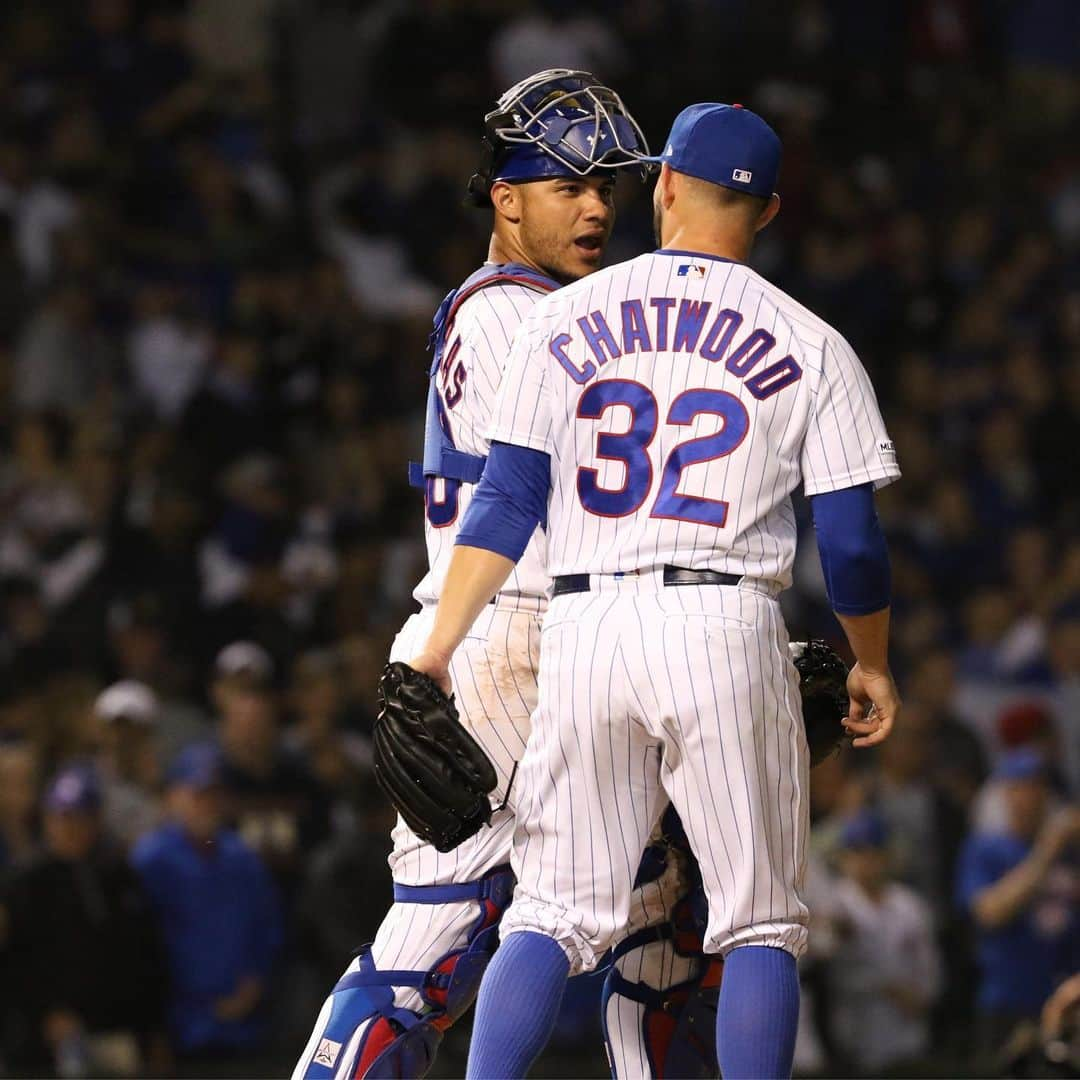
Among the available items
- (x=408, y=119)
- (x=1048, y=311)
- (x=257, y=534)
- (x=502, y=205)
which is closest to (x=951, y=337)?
(x=1048, y=311)

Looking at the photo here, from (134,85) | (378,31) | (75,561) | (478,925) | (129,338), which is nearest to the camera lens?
(478,925)

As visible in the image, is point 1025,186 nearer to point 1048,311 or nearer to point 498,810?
point 1048,311

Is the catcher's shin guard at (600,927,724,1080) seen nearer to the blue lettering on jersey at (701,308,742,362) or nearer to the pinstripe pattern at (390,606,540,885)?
the pinstripe pattern at (390,606,540,885)

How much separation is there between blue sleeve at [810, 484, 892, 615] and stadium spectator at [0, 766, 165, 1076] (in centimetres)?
412

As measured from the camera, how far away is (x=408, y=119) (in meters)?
12.3

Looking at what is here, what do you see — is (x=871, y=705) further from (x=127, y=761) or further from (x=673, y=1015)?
(x=127, y=761)

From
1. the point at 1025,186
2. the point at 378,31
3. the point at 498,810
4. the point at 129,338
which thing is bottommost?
the point at 498,810

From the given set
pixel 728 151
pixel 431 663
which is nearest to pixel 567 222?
pixel 728 151

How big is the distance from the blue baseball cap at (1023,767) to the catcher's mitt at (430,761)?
440cm

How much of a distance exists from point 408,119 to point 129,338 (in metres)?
2.51

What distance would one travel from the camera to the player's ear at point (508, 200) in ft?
14.4

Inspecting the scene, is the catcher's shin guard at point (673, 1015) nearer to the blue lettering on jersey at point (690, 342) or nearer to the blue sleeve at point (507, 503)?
the blue sleeve at point (507, 503)

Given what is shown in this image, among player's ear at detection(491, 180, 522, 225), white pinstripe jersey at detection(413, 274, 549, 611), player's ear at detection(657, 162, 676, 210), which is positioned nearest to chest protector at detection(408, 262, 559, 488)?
white pinstripe jersey at detection(413, 274, 549, 611)

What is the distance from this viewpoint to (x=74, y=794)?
23.7ft
